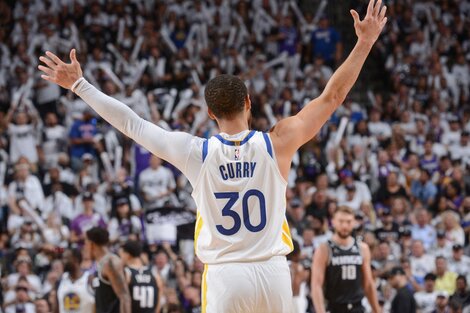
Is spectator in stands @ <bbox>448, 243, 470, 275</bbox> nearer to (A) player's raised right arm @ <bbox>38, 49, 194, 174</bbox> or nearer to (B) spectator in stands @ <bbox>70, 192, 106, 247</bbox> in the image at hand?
(B) spectator in stands @ <bbox>70, 192, 106, 247</bbox>

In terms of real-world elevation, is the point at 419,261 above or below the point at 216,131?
below

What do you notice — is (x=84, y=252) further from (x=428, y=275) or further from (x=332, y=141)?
(x=332, y=141)

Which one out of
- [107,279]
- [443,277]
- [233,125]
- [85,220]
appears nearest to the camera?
[233,125]

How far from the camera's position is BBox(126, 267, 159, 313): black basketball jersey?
9844 millimetres

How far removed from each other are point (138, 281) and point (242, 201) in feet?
17.6

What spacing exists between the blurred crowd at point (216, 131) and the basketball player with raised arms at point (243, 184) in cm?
708

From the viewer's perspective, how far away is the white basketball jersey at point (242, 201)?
4.67 m

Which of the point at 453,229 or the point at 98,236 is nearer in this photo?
the point at 98,236

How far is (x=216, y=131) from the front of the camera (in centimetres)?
1819

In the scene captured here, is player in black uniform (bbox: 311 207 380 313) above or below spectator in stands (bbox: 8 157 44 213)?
below

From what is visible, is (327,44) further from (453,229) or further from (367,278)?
(367,278)

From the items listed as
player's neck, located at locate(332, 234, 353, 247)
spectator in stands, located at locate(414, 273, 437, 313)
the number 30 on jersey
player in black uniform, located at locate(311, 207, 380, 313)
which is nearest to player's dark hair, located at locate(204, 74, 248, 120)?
the number 30 on jersey

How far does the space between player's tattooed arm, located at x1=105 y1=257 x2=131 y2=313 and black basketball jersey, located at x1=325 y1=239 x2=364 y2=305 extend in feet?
6.39

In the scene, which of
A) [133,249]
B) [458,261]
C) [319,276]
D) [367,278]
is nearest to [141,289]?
[133,249]
